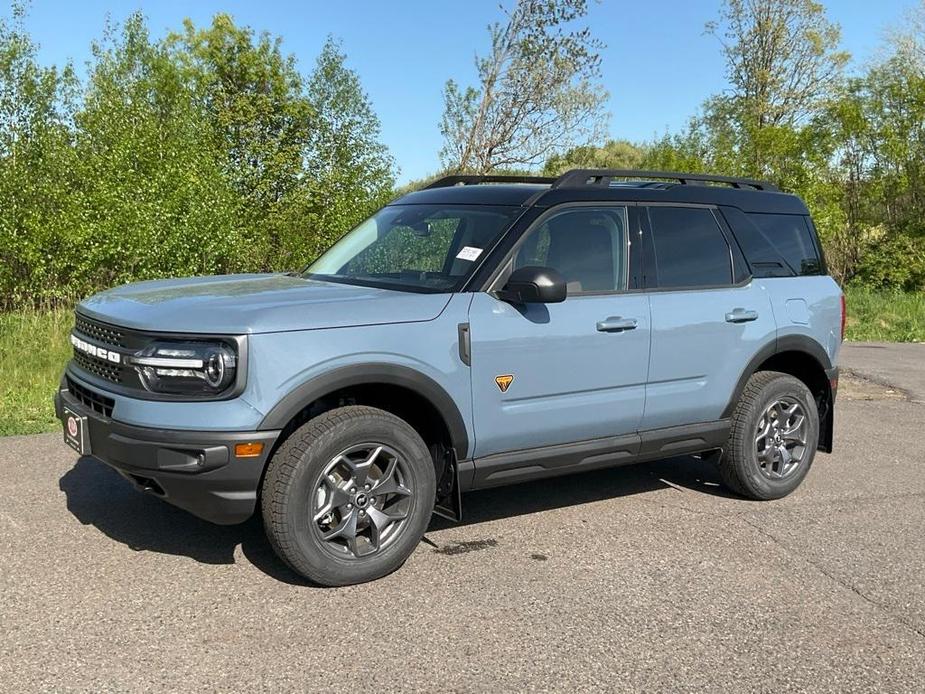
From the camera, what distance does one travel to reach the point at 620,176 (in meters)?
5.11

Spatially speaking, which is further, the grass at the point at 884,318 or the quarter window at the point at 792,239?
the grass at the point at 884,318

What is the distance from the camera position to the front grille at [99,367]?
4.02m

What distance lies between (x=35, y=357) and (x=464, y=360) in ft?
22.1

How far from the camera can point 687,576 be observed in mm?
4309

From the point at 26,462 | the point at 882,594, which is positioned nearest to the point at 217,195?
the point at 26,462

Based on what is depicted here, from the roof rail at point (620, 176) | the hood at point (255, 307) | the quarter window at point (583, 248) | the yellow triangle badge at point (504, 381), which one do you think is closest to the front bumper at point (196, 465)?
the hood at point (255, 307)

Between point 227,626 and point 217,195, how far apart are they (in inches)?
388

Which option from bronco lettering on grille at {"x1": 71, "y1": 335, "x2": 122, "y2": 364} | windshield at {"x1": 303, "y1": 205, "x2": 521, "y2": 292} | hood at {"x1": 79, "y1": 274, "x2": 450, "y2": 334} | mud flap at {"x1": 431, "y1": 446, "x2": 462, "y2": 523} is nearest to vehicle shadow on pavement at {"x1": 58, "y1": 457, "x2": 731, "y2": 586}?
mud flap at {"x1": 431, "y1": 446, "x2": 462, "y2": 523}

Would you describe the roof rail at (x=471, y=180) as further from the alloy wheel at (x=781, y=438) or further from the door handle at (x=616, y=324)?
the alloy wheel at (x=781, y=438)

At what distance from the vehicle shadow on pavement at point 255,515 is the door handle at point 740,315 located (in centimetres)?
123

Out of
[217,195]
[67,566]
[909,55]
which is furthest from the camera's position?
[909,55]

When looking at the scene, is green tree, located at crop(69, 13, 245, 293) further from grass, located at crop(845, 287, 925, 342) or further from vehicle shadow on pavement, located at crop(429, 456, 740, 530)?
grass, located at crop(845, 287, 925, 342)

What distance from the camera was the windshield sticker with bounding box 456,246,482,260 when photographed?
4.55 metres

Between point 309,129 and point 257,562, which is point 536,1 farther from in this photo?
point 257,562
